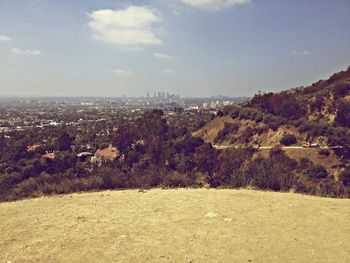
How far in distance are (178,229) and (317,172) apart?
76.8 feet

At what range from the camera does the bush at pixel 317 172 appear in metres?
27.3

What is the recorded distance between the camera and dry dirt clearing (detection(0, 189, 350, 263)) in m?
6.19

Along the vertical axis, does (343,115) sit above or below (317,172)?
above

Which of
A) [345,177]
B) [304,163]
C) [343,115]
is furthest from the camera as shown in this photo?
[343,115]

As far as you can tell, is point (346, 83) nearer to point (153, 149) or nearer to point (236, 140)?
point (236, 140)

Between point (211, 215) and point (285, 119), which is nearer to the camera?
point (211, 215)

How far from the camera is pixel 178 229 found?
747 centimetres

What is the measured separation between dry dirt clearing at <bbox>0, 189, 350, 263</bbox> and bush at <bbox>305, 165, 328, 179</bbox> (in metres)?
18.3

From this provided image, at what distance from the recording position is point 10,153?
4584 centimetres

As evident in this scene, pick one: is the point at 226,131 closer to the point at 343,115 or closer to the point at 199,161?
the point at 343,115

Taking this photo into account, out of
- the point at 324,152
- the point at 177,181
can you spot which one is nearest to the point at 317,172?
the point at 324,152

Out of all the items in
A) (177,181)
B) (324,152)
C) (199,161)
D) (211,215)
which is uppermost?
(211,215)

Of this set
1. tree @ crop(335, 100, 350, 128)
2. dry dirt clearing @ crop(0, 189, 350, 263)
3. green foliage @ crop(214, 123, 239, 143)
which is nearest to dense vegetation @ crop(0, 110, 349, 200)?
dry dirt clearing @ crop(0, 189, 350, 263)

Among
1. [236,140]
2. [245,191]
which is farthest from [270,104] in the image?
[245,191]
